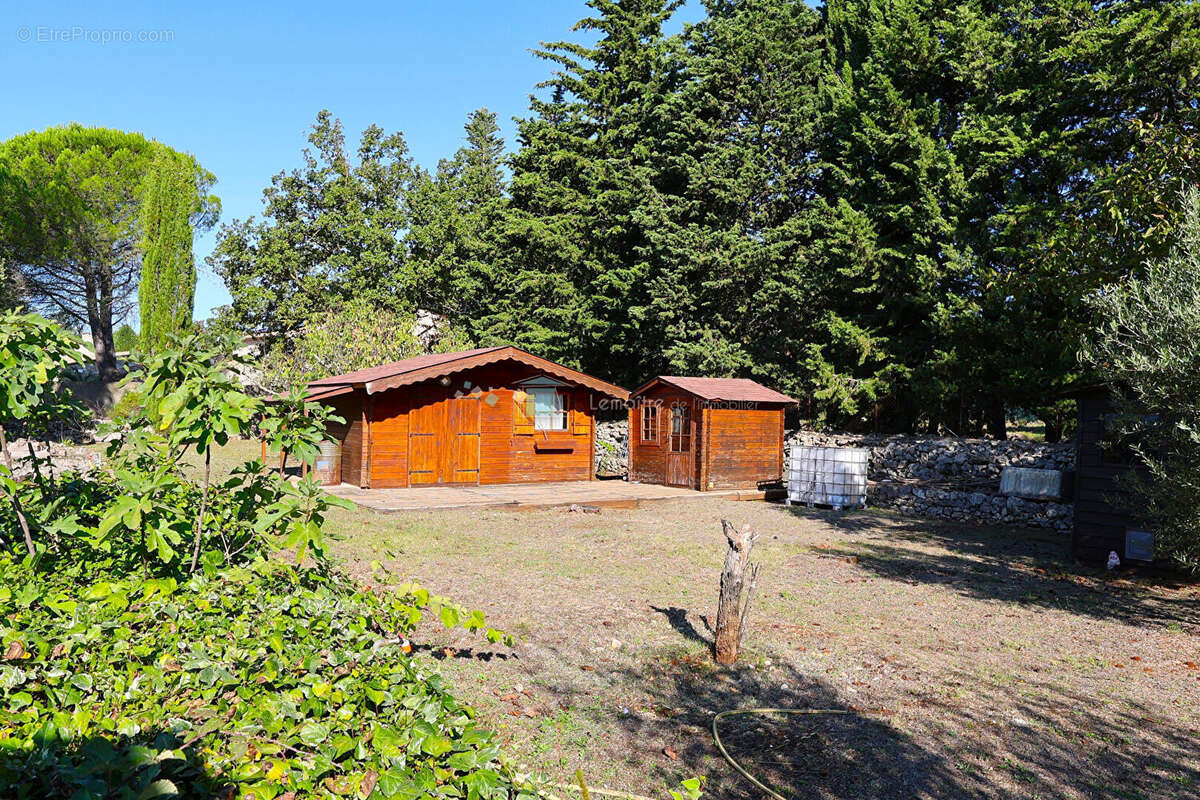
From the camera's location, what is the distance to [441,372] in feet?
57.9

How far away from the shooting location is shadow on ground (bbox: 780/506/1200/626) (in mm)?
8727

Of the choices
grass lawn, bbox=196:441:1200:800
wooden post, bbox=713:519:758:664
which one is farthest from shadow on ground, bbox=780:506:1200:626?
wooden post, bbox=713:519:758:664

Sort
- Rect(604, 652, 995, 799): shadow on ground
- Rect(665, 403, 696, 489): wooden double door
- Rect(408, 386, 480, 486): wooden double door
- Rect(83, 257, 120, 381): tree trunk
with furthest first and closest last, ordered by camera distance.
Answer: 1. Rect(83, 257, 120, 381): tree trunk
2. Rect(665, 403, 696, 489): wooden double door
3. Rect(408, 386, 480, 486): wooden double door
4. Rect(604, 652, 995, 799): shadow on ground

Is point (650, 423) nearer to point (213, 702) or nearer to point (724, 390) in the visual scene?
point (724, 390)

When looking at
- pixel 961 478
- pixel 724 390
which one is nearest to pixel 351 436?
pixel 724 390

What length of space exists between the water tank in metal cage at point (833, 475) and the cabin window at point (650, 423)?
3.92 meters

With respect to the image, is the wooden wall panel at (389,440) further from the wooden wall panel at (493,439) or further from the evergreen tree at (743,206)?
the evergreen tree at (743,206)

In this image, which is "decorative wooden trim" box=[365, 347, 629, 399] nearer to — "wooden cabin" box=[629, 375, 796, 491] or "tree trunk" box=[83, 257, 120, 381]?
"wooden cabin" box=[629, 375, 796, 491]

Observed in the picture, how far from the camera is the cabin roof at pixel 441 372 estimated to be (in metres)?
16.8

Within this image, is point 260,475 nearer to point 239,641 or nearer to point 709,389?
point 239,641

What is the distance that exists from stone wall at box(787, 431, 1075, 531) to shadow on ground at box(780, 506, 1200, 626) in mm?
586

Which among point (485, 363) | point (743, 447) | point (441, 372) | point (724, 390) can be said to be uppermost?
point (485, 363)

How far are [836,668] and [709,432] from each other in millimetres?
12192

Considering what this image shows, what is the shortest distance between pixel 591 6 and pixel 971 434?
22250mm
